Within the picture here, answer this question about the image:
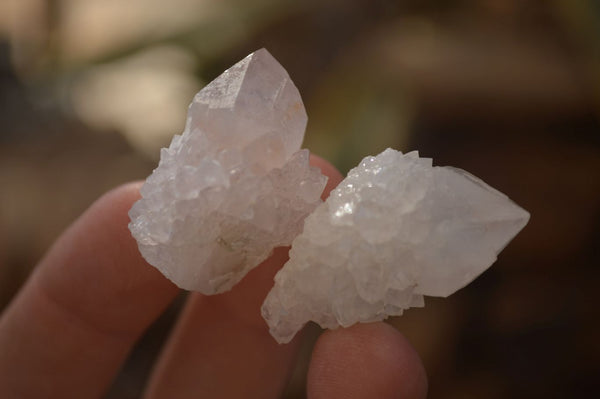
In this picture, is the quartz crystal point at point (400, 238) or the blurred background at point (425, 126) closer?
the quartz crystal point at point (400, 238)

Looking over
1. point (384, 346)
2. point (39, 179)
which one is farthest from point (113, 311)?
point (39, 179)

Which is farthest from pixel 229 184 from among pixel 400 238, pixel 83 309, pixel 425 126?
pixel 425 126

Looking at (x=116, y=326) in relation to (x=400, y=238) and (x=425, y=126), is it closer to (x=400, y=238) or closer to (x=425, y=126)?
(x=400, y=238)

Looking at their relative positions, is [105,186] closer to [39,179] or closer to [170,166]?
[39,179]

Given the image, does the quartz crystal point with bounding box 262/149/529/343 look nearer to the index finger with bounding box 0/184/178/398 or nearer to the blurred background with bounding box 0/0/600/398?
the index finger with bounding box 0/184/178/398

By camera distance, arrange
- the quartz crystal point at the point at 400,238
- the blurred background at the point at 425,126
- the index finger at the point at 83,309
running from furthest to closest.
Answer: the blurred background at the point at 425,126, the index finger at the point at 83,309, the quartz crystal point at the point at 400,238

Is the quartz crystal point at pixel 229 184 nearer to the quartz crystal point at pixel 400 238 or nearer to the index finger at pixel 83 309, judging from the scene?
the quartz crystal point at pixel 400 238

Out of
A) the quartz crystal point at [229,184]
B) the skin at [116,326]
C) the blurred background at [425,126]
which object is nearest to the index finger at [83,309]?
the skin at [116,326]
